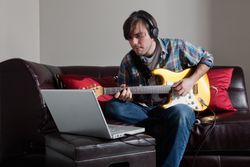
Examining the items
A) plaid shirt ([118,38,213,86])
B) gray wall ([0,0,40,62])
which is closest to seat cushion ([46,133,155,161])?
plaid shirt ([118,38,213,86])

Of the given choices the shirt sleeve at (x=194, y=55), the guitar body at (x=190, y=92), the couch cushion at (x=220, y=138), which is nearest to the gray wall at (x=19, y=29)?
the guitar body at (x=190, y=92)

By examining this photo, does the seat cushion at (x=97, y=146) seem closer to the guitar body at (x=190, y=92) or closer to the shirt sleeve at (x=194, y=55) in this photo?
the guitar body at (x=190, y=92)

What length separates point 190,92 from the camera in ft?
5.82

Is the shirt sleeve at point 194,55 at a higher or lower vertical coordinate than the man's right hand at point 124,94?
higher

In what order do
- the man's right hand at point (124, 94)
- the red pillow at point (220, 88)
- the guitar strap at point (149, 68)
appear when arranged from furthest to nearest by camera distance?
the red pillow at point (220, 88) → the guitar strap at point (149, 68) → the man's right hand at point (124, 94)

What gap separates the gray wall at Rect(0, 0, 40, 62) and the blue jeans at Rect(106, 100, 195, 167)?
0.79 m

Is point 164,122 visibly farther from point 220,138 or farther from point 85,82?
point 85,82

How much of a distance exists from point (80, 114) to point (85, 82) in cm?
67

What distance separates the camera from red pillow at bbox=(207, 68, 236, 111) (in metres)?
1.99

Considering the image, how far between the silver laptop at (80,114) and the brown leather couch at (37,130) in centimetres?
23

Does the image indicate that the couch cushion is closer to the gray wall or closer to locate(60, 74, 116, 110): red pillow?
locate(60, 74, 116, 110): red pillow

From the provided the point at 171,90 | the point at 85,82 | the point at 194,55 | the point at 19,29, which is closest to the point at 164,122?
the point at 171,90

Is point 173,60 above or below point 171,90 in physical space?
above

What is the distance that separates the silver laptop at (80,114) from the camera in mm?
1221
